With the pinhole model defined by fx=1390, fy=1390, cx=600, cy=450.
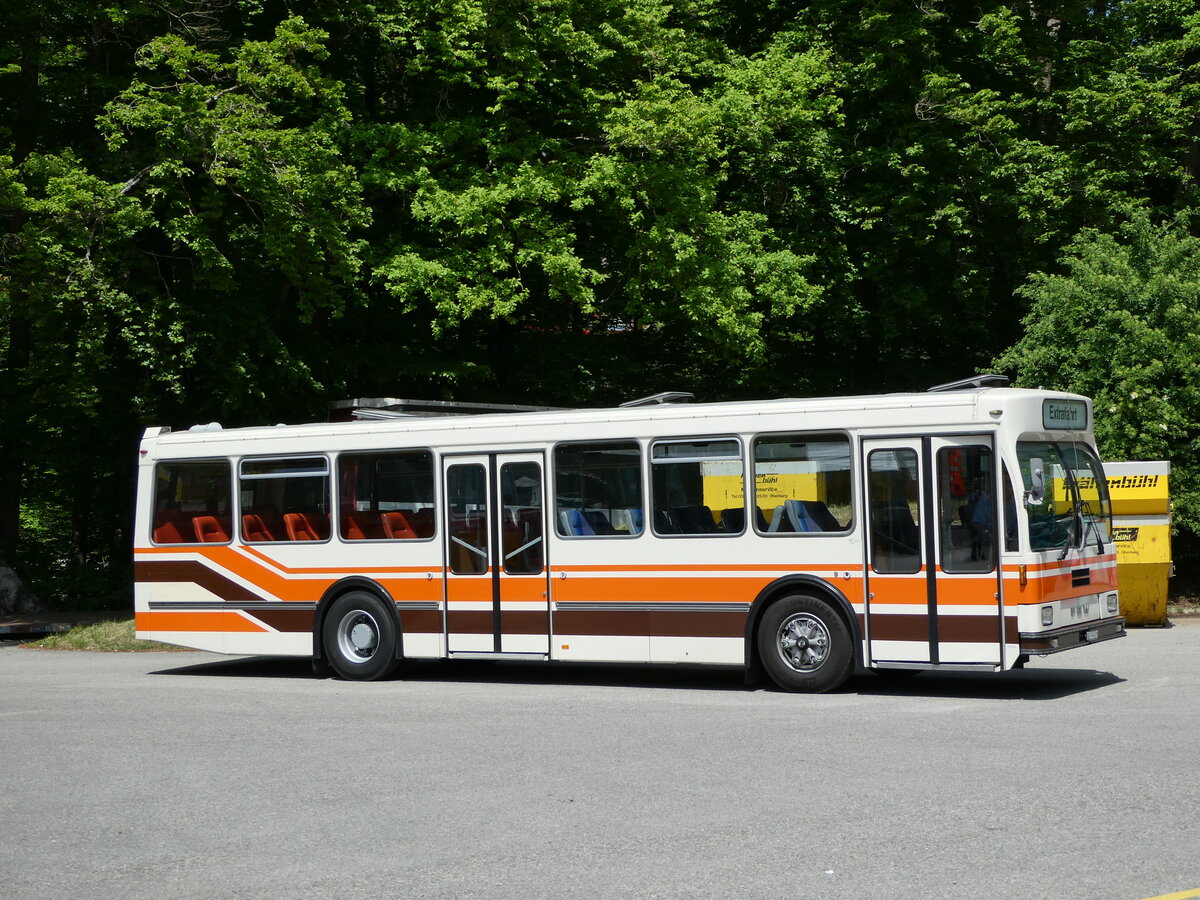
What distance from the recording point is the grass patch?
808 inches

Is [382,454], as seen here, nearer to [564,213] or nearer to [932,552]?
[932,552]

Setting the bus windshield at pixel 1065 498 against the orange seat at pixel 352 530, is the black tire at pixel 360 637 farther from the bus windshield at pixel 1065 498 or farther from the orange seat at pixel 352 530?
the bus windshield at pixel 1065 498

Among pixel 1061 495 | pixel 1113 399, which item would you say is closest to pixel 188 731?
pixel 1061 495

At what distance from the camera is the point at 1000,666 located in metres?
11.9

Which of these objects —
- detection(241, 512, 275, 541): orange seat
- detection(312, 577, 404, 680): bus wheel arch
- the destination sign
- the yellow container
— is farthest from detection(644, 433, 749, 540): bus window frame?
the yellow container

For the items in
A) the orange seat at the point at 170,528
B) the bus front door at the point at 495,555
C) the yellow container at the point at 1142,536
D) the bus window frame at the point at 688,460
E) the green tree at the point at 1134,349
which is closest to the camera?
the bus window frame at the point at 688,460

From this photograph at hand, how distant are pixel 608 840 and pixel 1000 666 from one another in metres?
5.73

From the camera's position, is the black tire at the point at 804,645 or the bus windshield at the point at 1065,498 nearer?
the bus windshield at the point at 1065,498

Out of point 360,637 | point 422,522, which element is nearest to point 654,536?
point 422,522

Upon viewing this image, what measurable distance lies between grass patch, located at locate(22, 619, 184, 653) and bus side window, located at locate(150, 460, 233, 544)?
426 centimetres

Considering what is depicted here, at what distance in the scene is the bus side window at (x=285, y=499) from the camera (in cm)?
1571

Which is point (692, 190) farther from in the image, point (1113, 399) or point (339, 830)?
point (339, 830)

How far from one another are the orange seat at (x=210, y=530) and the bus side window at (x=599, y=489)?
4.46 metres

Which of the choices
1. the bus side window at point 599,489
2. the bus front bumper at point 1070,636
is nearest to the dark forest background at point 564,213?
the bus front bumper at point 1070,636
